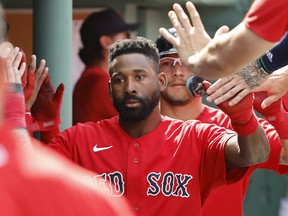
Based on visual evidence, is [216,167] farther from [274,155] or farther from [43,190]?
[43,190]

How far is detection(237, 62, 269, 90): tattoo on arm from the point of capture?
299 centimetres

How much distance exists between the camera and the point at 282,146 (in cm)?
393

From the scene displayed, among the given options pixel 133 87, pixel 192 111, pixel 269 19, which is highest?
pixel 269 19

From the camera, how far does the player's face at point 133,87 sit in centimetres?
373

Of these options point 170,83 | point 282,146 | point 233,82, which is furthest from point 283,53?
point 170,83

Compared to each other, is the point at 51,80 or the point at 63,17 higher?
the point at 63,17

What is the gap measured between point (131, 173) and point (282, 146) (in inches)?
32.0

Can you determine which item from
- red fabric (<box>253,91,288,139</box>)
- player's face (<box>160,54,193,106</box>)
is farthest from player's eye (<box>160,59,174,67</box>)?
red fabric (<box>253,91,288,139</box>)

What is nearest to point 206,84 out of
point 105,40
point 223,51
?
point 223,51

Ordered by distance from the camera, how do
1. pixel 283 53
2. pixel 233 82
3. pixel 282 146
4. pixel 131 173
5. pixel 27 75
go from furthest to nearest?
pixel 27 75, pixel 282 146, pixel 131 173, pixel 233 82, pixel 283 53

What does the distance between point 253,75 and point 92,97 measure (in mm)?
2781

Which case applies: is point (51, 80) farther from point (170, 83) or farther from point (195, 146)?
point (195, 146)

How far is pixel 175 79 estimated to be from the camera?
471 centimetres

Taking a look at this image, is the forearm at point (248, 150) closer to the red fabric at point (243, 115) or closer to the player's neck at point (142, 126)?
the red fabric at point (243, 115)
